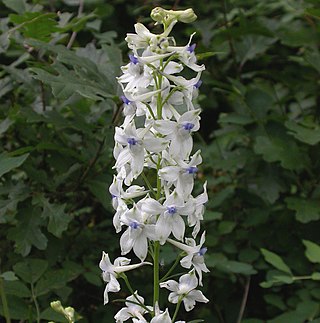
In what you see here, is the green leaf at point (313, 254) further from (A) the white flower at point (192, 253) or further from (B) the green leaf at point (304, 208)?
(A) the white flower at point (192, 253)

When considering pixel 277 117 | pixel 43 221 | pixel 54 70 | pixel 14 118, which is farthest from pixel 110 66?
pixel 277 117

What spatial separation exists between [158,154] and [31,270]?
1.06 m

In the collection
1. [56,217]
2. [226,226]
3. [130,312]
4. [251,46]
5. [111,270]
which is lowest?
[226,226]

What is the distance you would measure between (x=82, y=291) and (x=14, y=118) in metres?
0.99

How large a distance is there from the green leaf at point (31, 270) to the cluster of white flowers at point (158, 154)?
0.77 meters

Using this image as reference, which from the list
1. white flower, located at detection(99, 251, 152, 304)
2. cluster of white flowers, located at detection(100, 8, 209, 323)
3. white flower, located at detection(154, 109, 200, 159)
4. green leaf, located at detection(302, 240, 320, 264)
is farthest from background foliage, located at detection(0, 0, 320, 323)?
white flower, located at detection(154, 109, 200, 159)

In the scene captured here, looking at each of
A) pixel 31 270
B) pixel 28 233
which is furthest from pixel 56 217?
pixel 31 270

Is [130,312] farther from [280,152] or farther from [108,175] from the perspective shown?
[280,152]

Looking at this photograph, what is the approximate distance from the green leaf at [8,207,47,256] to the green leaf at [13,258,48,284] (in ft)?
0.21

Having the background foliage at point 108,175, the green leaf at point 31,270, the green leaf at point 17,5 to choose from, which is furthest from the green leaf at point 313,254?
the green leaf at point 17,5

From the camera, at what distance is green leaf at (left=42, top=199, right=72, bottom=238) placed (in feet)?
9.34

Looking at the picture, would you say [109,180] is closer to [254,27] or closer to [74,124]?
[74,124]

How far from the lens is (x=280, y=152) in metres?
3.33

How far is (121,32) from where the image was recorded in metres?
6.12
